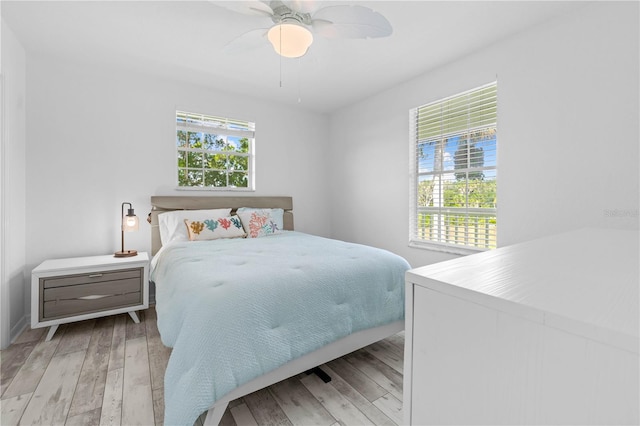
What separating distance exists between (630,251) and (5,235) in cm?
354

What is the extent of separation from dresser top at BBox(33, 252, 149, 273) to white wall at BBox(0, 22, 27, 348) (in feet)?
0.71

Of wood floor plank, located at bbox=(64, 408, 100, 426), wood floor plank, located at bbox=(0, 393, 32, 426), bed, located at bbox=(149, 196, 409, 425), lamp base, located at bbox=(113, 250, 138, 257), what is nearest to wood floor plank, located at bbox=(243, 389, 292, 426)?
bed, located at bbox=(149, 196, 409, 425)

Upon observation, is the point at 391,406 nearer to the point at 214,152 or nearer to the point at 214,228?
the point at 214,228

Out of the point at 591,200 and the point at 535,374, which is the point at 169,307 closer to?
the point at 535,374

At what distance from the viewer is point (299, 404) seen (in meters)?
1.65

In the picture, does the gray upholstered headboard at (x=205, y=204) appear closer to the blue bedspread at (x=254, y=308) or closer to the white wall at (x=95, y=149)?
the white wall at (x=95, y=149)

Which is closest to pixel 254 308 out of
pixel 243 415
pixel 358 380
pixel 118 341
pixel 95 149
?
pixel 243 415

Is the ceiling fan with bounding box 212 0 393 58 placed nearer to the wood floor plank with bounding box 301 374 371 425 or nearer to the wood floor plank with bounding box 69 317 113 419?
the wood floor plank with bounding box 301 374 371 425

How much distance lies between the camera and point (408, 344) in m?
0.52

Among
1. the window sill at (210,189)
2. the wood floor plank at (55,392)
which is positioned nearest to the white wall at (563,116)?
the window sill at (210,189)

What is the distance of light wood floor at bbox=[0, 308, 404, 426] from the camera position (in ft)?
5.08

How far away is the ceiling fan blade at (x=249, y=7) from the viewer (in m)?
1.77

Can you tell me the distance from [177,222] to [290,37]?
208 cm

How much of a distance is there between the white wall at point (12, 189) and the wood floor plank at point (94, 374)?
610 mm
